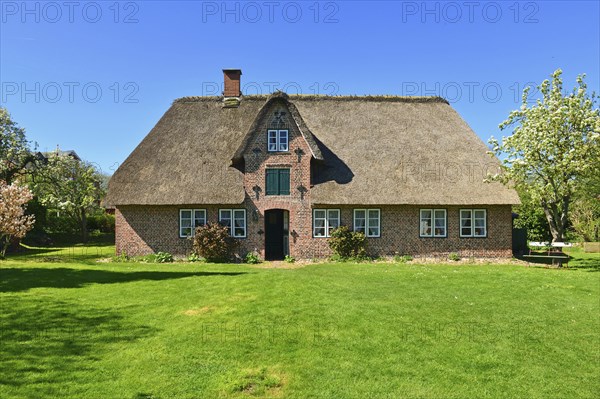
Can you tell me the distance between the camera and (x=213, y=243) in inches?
811

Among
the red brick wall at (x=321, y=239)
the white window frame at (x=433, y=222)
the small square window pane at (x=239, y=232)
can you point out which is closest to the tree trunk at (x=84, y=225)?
the red brick wall at (x=321, y=239)

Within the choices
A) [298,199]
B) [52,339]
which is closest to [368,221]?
[298,199]

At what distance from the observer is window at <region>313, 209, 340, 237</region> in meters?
21.3

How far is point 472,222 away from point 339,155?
25.4 ft

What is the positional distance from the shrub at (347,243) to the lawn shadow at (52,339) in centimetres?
1229

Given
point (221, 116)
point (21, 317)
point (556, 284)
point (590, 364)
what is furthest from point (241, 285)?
point (221, 116)

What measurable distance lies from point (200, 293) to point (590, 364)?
9466 mm

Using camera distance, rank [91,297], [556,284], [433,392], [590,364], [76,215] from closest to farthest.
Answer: [433,392] < [590,364] < [91,297] < [556,284] < [76,215]

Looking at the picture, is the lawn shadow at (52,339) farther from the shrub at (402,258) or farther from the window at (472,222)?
the window at (472,222)

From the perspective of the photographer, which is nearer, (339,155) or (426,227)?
Result: (426,227)

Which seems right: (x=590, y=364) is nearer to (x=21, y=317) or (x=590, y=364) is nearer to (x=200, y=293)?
(x=200, y=293)

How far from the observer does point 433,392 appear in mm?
6637

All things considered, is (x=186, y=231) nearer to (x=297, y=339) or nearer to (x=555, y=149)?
(x=297, y=339)

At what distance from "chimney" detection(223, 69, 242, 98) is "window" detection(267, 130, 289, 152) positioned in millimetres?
5542
